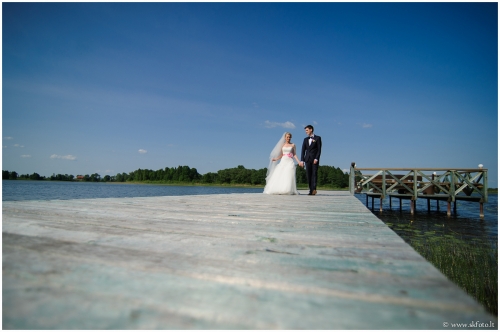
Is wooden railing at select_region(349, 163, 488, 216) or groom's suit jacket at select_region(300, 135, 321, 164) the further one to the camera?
wooden railing at select_region(349, 163, 488, 216)

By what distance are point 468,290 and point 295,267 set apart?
4235 millimetres

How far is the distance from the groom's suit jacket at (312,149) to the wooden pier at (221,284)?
727 centimetres

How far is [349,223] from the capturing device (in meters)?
2.46

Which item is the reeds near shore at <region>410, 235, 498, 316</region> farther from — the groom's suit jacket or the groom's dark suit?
the groom's suit jacket

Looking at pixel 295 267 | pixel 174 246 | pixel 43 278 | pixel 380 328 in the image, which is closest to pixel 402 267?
pixel 295 267

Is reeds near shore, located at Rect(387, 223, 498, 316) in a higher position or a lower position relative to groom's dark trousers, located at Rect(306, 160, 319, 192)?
lower

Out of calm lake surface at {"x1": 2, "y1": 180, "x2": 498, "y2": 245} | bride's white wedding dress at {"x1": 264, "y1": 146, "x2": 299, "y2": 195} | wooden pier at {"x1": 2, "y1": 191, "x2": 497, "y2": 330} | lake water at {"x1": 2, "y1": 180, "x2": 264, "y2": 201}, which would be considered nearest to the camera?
wooden pier at {"x1": 2, "y1": 191, "x2": 497, "y2": 330}

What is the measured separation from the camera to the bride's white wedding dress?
28.7 feet

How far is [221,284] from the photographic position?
3.21 ft

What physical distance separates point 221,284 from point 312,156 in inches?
323

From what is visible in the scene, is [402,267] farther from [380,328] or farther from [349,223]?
[349,223]

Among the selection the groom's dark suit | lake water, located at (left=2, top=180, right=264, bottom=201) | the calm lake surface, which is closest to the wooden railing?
Result: the calm lake surface

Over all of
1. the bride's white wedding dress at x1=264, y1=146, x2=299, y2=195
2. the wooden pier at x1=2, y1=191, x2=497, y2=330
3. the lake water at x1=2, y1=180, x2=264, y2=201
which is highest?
the bride's white wedding dress at x1=264, y1=146, x2=299, y2=195

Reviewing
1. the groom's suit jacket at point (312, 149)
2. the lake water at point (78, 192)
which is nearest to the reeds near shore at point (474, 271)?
the groom's suit jacket at point (312, 149)
